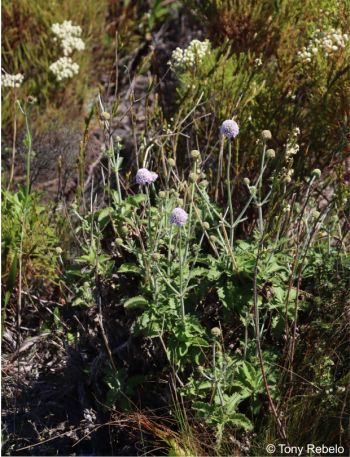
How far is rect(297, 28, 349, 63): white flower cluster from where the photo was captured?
3291mm

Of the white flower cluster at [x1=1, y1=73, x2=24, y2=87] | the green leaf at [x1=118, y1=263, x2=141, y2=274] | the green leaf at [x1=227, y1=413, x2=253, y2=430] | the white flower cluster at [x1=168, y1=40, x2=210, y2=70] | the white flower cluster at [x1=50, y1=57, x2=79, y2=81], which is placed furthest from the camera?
the white flower cluster at [x1=50, y1=57, x2=79, y2=81]

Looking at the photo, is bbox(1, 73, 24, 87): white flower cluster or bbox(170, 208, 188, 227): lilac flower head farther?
bbox(1, 73, 24, 87): white flower cluster

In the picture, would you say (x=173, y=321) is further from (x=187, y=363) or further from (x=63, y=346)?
(x=63, y=346)

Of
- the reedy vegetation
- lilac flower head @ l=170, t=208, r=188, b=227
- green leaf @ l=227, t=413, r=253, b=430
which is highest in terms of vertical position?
lilac flower head @ l=170, t=208, r=188, b=227

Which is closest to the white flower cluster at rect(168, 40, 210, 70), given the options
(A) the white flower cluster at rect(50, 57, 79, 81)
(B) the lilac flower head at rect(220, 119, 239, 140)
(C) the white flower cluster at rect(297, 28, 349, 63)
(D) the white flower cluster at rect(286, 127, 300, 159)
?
(C) the white flower cluster at rect(297, 28, 349, 63)

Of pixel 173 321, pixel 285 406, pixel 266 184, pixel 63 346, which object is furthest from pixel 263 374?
pixel 266 184

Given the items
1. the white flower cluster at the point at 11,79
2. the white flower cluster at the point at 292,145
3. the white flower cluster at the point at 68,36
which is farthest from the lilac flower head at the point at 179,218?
the white flower cluster at the point at 68,36

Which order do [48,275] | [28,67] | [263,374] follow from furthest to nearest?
[28,67], [48,275], [263,374]

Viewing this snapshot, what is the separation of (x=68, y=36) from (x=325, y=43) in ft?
5.64

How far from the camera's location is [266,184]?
353cm

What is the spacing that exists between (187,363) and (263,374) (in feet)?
1.21

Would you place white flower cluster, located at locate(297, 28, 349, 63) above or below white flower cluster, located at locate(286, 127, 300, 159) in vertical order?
above

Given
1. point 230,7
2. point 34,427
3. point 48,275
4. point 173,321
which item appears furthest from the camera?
point 230,7

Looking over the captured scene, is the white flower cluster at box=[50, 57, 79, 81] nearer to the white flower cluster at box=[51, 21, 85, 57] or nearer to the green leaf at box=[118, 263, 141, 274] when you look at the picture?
the white flower cluster at box=[51, 21, 85, 57]
